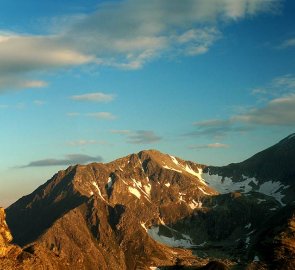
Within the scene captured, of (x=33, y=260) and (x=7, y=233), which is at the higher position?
(x=7, y=233)

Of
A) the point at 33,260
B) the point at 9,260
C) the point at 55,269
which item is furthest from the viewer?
the point at 55,269

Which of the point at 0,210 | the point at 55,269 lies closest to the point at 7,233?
the point at 0,210

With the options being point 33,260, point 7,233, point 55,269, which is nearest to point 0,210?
point 7,233

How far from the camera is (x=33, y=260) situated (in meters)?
180

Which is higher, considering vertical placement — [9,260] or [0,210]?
[0,210]

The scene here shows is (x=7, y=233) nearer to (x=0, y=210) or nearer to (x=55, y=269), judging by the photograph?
(x=0, y=210)

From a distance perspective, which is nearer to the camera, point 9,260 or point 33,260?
point 9,260

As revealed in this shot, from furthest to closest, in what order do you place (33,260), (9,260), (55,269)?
(55,269) < (33,260) < (9,260)

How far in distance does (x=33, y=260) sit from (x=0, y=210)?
22540 millimetres

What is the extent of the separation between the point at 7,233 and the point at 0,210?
A: 8535mm

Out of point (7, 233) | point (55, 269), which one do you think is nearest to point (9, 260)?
point (7, 233)

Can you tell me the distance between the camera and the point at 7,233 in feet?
561

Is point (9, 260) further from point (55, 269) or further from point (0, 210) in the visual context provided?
point (55, 269)

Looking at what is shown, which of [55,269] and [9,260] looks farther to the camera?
[55,269]
